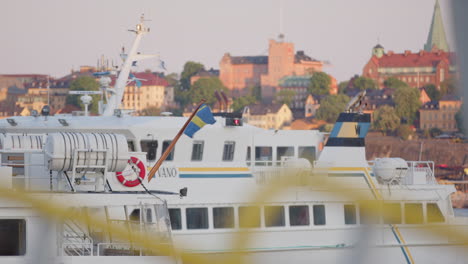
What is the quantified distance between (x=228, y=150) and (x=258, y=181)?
1.32 meters

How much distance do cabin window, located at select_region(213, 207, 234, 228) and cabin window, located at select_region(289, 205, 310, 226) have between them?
1446 millimetres

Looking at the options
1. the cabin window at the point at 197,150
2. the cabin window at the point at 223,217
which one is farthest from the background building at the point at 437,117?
the cabin window at the point at 223,217

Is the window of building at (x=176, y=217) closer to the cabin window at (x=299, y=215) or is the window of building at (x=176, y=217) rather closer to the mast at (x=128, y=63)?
the cabin window at (x=299, y=215)

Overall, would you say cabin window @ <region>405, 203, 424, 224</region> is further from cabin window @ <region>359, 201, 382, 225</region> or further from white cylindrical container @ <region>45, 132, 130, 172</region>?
cabin window @ <region>359, 201, 382, 225</region>

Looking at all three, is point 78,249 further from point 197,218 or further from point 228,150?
point 228,150

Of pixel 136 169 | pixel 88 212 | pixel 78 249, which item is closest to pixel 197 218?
pixel 136 169

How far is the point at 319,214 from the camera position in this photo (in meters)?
21.3

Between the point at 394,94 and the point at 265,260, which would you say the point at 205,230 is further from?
the point at 394,94

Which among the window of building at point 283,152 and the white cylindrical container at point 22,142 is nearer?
the white cylindrical container at point 22,142

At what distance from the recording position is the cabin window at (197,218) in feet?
66.1

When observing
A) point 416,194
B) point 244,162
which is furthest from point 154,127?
point 416,194

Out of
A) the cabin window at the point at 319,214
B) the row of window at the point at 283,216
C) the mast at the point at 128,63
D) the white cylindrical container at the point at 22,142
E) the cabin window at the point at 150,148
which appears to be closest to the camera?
the white cylindrical container at the point at 22,142

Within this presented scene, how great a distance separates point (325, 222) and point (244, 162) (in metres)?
2.45

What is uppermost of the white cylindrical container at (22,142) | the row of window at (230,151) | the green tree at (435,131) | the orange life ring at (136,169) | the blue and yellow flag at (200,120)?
the blue and yellow flag at (200,120)
